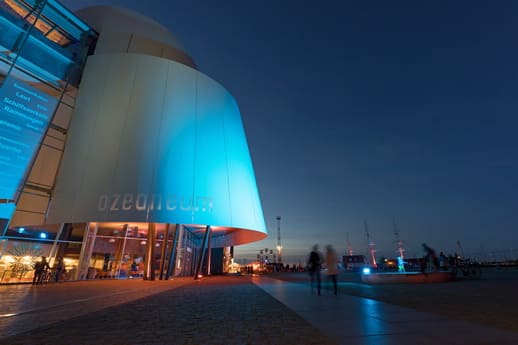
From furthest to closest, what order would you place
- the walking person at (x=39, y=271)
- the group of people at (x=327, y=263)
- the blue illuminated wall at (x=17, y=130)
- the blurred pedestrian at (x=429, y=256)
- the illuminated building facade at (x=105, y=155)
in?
the illuminated building facade at (x=105, y=155)
the blurred pedestrian at (x=429, y=256)
the blue illuminated wall at (x=17, y=130)
the walking person at (x=39, y=271)
the group of people at (x=327, y=263)

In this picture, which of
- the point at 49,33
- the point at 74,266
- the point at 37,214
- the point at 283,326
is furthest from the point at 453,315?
the point at 49,33

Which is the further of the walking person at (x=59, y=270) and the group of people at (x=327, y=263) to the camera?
the walking person at (x=59, y=270)

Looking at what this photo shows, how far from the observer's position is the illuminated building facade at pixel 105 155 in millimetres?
15430

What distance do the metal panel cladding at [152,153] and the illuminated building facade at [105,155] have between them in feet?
0.25

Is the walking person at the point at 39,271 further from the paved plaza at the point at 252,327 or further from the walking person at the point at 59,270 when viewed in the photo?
the paved plaza at the point at 252,327

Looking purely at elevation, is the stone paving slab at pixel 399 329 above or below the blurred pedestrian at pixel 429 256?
below

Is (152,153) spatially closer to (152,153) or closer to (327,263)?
(152,153)

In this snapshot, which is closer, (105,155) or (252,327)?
(252,327)

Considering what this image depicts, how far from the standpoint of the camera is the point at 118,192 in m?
15.6

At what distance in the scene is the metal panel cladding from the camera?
15.7 metres

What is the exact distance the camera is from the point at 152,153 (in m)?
16.9

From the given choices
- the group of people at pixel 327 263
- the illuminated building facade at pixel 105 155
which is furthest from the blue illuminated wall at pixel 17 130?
the group of people at pixel 327 263

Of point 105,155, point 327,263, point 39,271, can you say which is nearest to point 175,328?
point 327,263

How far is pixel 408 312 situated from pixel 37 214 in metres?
22.0
